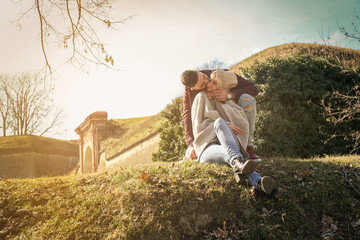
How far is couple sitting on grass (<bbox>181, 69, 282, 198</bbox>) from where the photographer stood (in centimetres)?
368

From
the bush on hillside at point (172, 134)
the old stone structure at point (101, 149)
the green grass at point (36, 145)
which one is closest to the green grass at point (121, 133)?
the old stone structure at point (101, 149)

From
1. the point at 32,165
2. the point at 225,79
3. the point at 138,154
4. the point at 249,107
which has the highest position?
the point at 225,79

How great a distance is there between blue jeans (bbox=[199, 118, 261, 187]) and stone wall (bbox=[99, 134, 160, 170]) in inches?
305

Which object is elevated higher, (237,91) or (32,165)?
(237,91)

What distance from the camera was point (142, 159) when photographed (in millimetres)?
12938

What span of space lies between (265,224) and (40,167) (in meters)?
24.8

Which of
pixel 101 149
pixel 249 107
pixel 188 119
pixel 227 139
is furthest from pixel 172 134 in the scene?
pixel 101 149

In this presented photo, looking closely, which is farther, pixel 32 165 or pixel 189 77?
pixel 32 165

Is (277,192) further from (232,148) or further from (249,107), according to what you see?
(249,107)

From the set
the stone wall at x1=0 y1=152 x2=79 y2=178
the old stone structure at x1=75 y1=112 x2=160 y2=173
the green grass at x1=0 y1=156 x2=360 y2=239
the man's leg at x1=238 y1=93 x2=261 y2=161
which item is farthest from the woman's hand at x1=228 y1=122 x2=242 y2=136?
the stone wall at x1=0 y1=152 x2=79 y2=178

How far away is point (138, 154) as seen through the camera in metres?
13.4

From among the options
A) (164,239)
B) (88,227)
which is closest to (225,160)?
(164,239)

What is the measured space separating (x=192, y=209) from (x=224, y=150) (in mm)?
925

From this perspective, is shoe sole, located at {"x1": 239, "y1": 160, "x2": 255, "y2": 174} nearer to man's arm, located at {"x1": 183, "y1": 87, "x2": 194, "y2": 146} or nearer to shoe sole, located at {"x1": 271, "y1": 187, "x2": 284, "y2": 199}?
shoe sole, located at {"x1": 271, "y1": 187, "x2": 284, "y2": 199}
